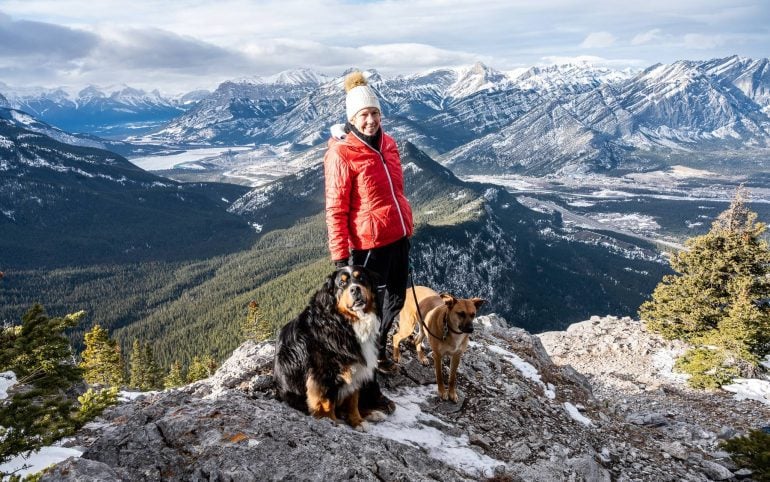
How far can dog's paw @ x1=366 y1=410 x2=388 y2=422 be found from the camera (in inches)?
301

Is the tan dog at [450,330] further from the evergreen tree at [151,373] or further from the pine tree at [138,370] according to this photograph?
the pine tree at [138,370]

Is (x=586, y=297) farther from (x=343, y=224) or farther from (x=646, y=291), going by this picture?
(x=343, y=224)

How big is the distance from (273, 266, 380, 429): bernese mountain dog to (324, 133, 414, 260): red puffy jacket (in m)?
0.82

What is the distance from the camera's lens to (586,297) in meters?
182

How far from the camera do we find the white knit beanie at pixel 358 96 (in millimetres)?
7136

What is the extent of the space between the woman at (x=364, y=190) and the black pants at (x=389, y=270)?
0.7 inches

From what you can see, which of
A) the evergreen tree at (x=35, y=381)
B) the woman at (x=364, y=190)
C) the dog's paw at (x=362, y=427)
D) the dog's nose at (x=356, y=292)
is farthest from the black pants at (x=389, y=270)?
the evergreen tree at (x=35, y=381)

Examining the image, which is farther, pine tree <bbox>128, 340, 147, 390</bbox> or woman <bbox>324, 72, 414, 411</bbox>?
pine tree <bbox>128, 340, 147, 390</bbox>

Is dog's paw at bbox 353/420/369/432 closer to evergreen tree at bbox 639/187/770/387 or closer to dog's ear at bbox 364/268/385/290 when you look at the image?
dog's ear at bbox 364/268/385/290

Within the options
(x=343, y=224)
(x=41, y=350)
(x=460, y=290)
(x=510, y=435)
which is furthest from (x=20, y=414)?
(x=460, y=290)

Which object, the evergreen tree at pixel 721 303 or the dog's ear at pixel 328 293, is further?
the evergreen tree at pixel 721 303

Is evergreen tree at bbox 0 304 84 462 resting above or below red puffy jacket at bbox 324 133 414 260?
below

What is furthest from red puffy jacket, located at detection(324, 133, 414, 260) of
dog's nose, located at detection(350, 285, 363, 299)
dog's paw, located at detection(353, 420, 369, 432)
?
dog's paw, located at detection(353, 420, 369, 432)

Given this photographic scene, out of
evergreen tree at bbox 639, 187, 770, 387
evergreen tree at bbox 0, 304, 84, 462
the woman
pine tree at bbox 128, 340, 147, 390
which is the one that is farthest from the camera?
pine tree at bbox 128, 340, 147, 390
